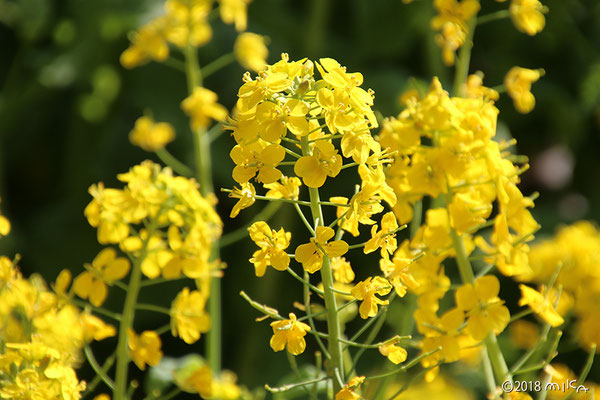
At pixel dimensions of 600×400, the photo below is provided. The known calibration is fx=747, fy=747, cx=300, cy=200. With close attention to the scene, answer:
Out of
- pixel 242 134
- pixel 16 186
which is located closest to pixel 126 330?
pixel 242 134

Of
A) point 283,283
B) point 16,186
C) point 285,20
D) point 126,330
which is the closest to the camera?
point 126,330

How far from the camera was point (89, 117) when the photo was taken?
7.02 ft

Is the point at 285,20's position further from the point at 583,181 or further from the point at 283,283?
the point at 583,181

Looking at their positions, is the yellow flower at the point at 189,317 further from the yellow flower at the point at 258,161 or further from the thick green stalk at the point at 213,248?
the thick green stalk at the point at 213,248

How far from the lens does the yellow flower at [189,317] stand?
850 mm

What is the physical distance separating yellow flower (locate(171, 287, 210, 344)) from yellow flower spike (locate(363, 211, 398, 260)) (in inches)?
9.8

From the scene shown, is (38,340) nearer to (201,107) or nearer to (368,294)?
(368,294)

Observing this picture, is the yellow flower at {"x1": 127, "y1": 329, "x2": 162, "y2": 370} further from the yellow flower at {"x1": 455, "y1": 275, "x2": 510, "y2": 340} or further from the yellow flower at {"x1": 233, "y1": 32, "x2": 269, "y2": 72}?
the yellow flower at {"x1": 233, "y1": 32, "x2": 269, "y2": 72}

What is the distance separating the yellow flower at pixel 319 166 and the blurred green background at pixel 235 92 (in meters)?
1.22

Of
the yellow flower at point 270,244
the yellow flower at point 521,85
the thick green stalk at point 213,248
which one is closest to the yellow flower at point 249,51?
the thick green stalk at point 213,248

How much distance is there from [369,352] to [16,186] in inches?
50.5

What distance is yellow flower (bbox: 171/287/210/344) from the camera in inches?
33.5

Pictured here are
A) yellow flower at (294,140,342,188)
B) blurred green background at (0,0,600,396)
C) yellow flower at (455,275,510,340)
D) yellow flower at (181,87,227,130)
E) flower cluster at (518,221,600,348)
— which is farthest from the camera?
blurred green background at (0,0,600,396)

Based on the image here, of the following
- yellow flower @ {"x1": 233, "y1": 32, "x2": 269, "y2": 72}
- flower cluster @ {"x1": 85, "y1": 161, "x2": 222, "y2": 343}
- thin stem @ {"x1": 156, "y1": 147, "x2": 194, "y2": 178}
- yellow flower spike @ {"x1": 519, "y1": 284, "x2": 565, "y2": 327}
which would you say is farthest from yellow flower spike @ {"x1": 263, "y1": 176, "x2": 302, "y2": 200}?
yellow flower @ {"x1": 233, "y1": 32, "x2": 269, "y2": 72}
